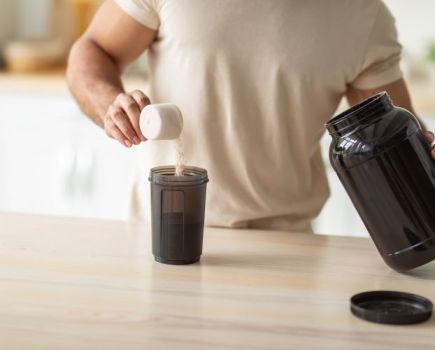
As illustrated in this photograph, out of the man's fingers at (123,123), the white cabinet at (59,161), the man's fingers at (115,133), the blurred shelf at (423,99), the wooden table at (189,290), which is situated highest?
the man's fingers at (123,123)

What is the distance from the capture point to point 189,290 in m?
1.31

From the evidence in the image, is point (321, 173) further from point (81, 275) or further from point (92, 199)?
point (92, 199)

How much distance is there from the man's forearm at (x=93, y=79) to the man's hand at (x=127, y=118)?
197 mm

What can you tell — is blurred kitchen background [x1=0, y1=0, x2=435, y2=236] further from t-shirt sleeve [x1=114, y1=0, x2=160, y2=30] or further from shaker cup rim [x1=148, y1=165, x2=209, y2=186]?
shaker cup rim [x1=148, y1=165, x2=209, y2=186]

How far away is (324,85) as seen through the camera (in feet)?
5.91

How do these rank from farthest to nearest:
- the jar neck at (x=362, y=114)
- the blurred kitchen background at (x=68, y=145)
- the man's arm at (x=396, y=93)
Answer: the blurred kitchen background at (x=68, y=145) < the man's arm at (x=396, y=93) < the jar neck at (x=362, y=114)

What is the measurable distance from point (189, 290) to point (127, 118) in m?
0.33

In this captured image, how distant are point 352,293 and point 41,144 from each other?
223 cm

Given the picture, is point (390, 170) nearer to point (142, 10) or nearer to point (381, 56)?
point (381, 56)

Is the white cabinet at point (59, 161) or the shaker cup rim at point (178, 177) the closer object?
the shaker cup rim at point (178, 177)

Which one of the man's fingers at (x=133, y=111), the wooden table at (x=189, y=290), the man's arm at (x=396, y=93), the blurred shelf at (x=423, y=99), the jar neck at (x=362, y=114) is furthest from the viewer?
the blurred shelf at (x=423, y=99)

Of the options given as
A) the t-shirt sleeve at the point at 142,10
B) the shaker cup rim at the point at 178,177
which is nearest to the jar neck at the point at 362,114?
the shaker cup rim at the point at 178,177

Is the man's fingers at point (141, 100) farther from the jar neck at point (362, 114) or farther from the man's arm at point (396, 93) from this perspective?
the man's arm at point (396, 93)

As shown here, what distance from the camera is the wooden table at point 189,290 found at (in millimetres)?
1126
